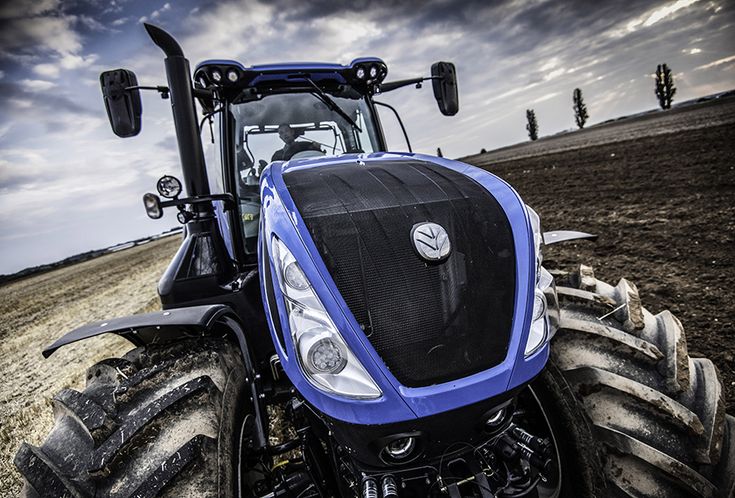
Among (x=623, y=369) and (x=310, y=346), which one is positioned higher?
(x=310, y=346)

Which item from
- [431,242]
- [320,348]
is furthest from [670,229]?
[320,348]

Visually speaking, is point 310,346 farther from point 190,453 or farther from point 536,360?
point 536,360

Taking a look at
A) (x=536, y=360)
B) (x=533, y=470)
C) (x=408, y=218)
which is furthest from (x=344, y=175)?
(x=533, y=470)

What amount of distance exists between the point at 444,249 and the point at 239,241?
165cm

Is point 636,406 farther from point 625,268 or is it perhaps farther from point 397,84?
point 625,268

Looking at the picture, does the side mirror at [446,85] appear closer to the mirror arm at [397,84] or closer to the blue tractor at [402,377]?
the mirror arm at [397,84]

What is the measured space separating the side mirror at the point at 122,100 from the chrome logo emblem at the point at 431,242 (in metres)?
1.96

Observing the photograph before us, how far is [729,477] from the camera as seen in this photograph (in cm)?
153

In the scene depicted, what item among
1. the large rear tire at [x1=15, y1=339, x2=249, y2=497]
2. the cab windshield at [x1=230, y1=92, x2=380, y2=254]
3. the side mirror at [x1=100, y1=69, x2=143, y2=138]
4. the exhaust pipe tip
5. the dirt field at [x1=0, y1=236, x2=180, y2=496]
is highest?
the exhaust pipe tip

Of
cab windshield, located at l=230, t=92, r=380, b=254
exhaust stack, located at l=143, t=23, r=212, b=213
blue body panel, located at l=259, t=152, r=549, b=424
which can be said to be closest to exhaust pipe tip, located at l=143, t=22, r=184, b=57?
exhaust stack, located at l=143, t=23, r=212, b=213

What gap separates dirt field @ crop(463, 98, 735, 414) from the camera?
11.6ft

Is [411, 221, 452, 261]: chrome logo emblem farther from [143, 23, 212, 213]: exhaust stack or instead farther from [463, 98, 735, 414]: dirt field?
[463, 98, 735, 414]: dirt field

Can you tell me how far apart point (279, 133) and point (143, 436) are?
2065mm

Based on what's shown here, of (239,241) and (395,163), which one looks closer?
(395,163)
